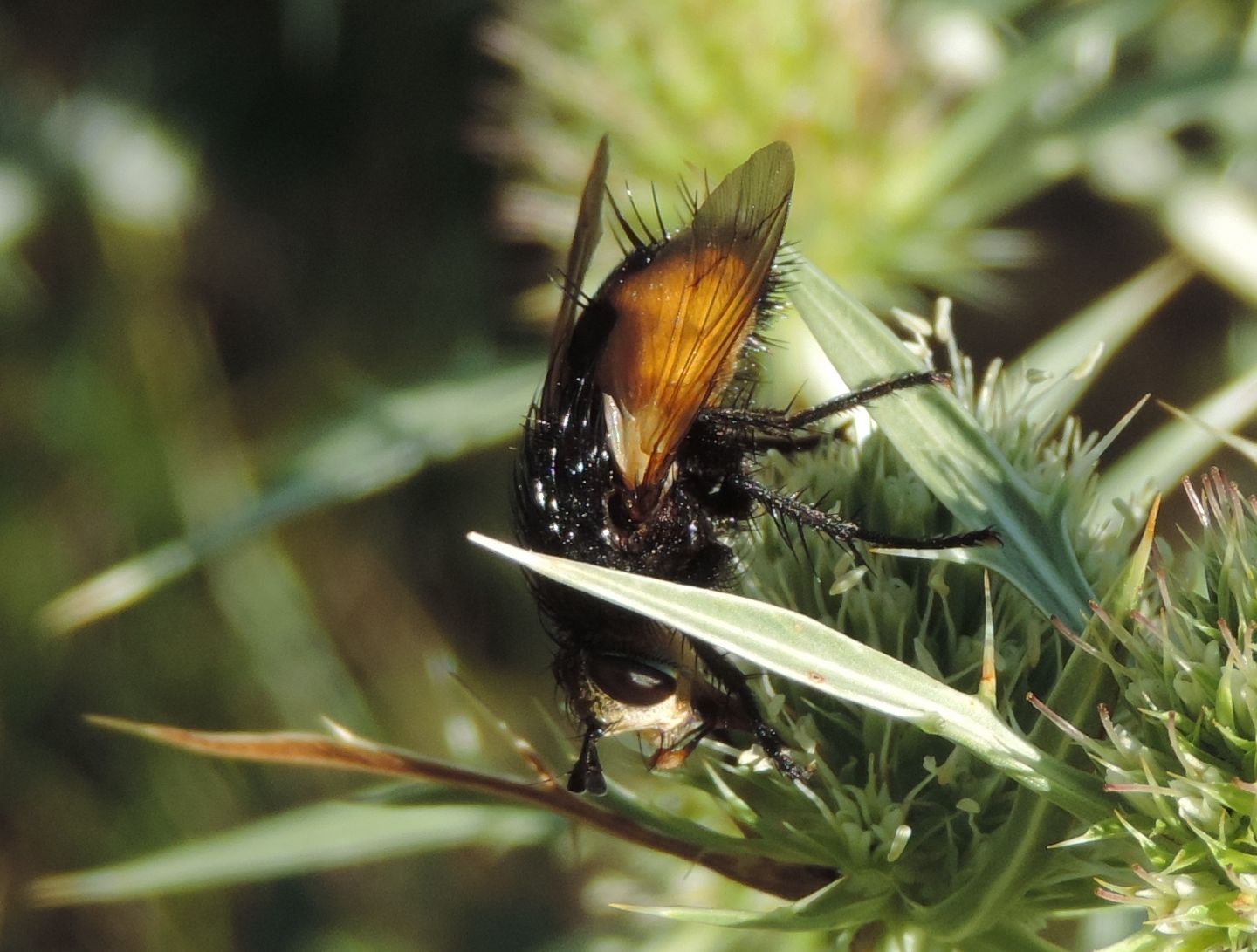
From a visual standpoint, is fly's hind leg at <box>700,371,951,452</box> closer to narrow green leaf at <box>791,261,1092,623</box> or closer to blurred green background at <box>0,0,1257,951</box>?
narrow green leaf at <box>791,261,1092,623</box>

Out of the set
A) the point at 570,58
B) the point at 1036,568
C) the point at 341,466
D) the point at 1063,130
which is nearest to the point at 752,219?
the point at 1036,568

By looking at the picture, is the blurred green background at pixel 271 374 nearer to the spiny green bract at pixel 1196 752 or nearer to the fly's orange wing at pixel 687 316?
the fly's orange wing at pixel 687 316

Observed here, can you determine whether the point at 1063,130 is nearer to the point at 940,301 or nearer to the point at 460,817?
the point at 940,301


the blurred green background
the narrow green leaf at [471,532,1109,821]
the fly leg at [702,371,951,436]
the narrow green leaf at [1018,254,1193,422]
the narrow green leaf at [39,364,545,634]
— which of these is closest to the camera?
the narrow green leaf at [471,532,1109,821]

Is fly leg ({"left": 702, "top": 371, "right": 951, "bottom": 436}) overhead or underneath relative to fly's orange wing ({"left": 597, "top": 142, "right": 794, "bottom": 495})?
underneath

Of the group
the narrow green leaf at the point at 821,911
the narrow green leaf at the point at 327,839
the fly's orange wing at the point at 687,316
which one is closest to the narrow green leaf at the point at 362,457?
the narrow green leaf at the point at 327,839

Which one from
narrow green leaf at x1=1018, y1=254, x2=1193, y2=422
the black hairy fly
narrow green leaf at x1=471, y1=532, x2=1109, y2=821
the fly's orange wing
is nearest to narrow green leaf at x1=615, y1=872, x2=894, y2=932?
the black hairy fly
